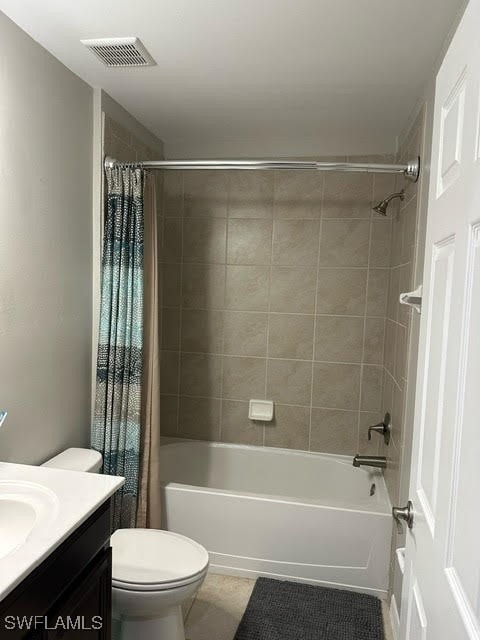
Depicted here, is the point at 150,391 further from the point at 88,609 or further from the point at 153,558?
the point at 88,609

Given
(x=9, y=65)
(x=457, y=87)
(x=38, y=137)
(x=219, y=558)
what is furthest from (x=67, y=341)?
(x=457, y=87)

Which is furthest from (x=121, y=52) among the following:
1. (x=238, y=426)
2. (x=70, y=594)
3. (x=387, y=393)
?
(x=238, y=426)

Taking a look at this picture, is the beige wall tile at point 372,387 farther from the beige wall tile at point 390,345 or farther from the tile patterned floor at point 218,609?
the tile patterned floor at point 218,609

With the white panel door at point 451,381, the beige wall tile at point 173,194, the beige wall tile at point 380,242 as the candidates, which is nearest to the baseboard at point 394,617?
the white panel door at point 451,381

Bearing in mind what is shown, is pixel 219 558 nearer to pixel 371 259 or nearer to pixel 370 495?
pixel 370 495

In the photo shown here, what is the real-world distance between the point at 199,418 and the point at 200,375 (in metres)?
0.30

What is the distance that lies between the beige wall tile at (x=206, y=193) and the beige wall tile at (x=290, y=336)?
789 mm

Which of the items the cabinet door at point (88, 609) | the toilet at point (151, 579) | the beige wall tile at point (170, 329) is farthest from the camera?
the beige wall tile at point (170, 329)

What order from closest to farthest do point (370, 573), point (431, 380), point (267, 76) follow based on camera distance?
point (431, 380)
point (267, 76)
point (370, 573)

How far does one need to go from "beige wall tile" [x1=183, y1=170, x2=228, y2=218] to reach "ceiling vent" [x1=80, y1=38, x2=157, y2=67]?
117 centimetres

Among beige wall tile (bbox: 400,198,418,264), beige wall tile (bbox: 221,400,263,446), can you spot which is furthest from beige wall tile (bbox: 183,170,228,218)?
beige wall tile (bbox: 221,400,263,446)

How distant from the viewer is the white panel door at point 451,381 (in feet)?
2.34

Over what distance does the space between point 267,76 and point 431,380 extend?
1.60 metres

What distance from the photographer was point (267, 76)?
207 centimetres
